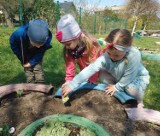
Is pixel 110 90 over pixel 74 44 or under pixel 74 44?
under

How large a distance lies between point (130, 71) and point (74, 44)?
2.52 ft

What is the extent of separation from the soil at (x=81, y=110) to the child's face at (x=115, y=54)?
1.70ft

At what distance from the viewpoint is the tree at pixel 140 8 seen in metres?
35.4

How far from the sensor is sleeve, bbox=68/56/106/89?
9.25 feet

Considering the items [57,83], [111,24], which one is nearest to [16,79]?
[57,83]

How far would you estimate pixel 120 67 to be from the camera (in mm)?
2998

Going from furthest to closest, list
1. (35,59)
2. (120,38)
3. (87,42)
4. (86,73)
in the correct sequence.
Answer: (35,59)
(87,42)
(86,73)
(120,38)

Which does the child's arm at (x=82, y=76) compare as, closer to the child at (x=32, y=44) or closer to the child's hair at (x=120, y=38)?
the child's hair at (x=120, y=38)

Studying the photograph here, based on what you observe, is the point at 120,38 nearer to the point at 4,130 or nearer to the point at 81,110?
the point at 81,110

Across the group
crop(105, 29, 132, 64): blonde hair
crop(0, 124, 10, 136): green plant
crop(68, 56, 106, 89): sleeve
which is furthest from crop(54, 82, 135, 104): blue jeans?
crop(0, 124, 10, 136): green plant

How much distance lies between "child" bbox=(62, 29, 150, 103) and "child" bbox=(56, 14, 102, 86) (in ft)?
1.18

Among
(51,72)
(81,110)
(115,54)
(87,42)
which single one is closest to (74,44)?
(87,42)

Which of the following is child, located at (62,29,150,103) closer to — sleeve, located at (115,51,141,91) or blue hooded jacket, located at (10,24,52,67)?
sleeve, located at (115,51,141,91)

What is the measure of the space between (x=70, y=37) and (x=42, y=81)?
1459 millimetres
